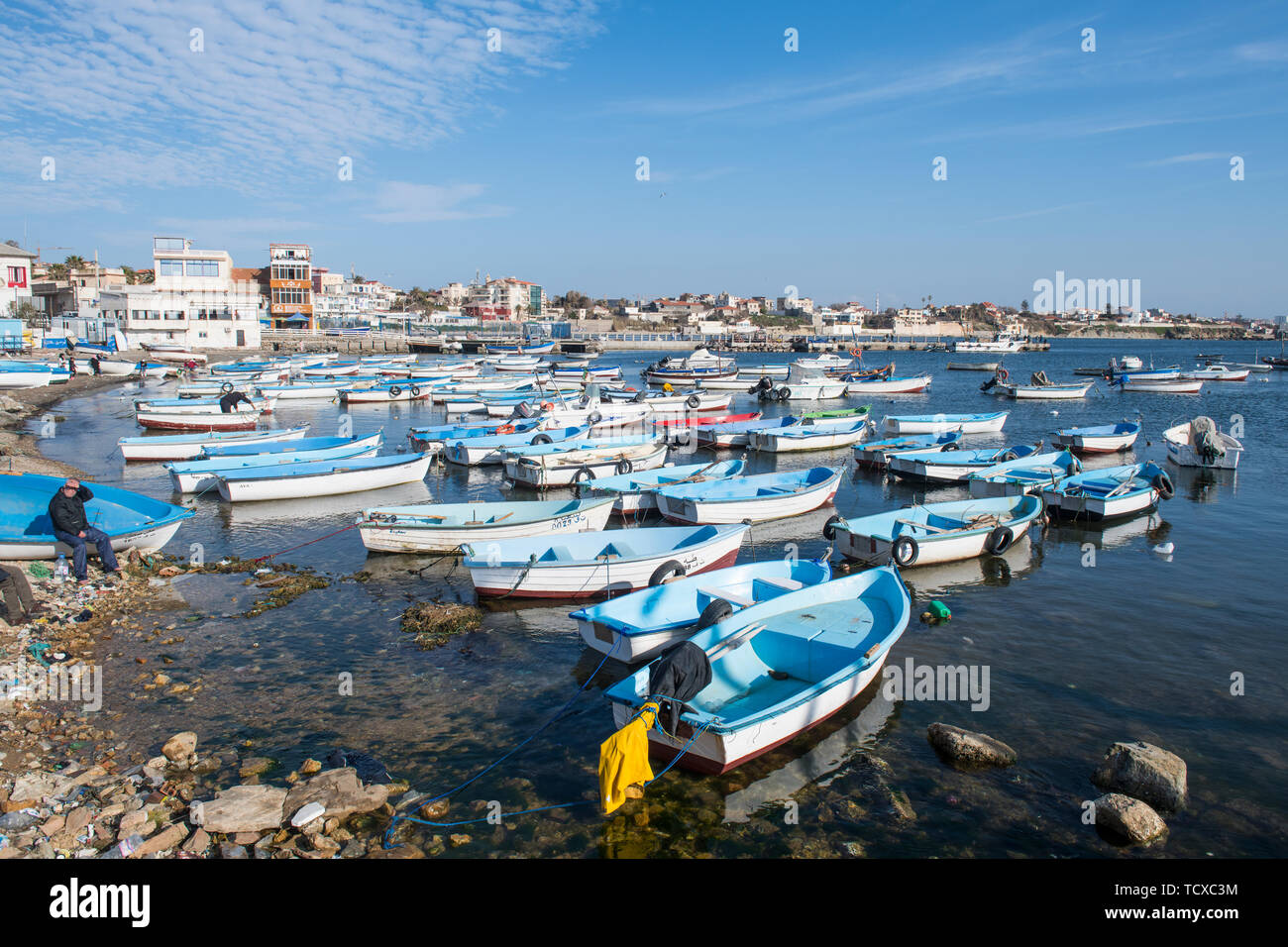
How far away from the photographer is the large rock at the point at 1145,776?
865 cm

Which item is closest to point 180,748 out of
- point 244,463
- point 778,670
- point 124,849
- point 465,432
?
point 124,849

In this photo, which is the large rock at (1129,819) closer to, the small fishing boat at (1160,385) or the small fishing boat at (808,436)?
the small fishing boat at (808,436)

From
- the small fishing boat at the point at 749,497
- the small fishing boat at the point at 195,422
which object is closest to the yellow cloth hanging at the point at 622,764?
the small fishing boat at the point at 749,497

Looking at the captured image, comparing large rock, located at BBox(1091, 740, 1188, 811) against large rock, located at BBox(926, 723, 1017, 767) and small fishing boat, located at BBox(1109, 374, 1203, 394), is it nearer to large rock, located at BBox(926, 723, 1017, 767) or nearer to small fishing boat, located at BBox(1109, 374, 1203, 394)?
large rock, located at BBox(926, 723, 1017, 767)

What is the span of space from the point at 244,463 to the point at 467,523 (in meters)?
11.5

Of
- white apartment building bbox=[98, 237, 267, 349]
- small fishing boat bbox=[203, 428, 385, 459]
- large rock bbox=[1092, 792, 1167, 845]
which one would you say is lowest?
large rock bbox=[1092, 792, 1167, 845]

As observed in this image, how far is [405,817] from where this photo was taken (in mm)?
7910

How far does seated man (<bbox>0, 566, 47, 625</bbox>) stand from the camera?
1174 cm

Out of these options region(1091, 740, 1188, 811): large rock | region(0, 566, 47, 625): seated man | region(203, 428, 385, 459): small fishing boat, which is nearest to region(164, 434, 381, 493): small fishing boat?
region(203, 428, 385, 459): small fishing boat

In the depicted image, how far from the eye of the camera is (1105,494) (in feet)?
71.9

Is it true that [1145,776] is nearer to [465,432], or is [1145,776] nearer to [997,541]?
[997,541]

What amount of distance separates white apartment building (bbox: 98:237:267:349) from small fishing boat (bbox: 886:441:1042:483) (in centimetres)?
6782
